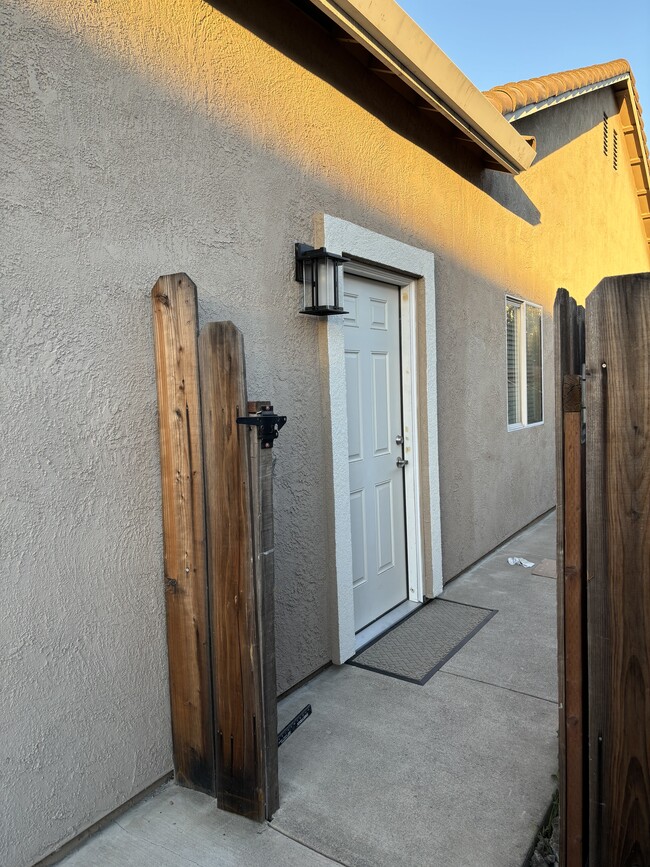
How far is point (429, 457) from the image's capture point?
445cm

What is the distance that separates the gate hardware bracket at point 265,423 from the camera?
2221mm

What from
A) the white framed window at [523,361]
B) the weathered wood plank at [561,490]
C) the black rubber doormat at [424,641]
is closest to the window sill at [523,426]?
the white framed window at [523,361]

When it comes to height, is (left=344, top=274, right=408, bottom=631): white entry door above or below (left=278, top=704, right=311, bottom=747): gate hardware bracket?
above

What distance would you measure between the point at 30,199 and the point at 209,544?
1.39 metres

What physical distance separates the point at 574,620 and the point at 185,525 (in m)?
1.46

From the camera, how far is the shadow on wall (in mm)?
2951

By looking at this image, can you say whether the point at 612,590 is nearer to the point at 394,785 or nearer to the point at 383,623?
the point at 394,785

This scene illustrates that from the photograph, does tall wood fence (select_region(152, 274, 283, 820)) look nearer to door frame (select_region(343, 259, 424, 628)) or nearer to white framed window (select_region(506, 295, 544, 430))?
door frame (select_region(343, 259, 424, 628))

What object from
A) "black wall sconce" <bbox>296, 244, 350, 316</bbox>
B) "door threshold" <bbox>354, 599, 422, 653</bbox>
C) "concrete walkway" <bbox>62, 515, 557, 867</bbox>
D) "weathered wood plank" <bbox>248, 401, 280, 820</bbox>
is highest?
"black wall sconce" <bbox>296, 244, 350, 316</bbox>

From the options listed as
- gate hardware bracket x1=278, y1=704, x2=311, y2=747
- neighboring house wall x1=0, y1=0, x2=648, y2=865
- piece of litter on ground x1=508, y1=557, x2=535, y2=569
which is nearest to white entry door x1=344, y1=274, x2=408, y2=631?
neighboring house wall x1=0, y1=0, x2=648, y2=865

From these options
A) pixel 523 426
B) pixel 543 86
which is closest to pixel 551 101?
pixel 543 86

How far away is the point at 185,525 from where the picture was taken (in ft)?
7.87

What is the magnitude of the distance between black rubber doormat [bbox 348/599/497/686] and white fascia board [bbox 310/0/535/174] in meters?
3.47

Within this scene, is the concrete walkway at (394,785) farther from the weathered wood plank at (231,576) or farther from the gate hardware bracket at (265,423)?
the gate hardware bracket at (265,423)
